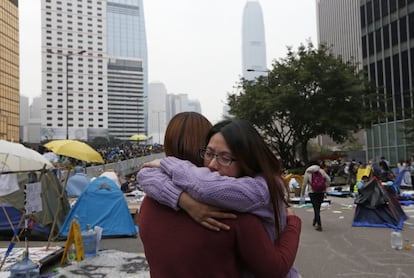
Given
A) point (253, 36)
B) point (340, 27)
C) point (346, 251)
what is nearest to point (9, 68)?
point (340, 27)

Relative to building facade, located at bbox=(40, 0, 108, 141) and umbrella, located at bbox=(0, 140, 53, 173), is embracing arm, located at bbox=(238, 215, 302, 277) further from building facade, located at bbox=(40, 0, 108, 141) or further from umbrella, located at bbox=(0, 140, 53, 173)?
building facade, located at bbox=(40, 0, 108, 141)

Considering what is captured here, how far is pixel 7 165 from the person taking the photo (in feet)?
19.9

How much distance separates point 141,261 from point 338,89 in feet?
68.7

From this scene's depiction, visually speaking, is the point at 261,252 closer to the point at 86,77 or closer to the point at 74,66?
the point at 86,77

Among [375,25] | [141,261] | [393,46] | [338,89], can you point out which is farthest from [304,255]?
[375,25]

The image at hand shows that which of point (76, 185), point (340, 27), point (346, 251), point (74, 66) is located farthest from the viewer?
point (74, 66)

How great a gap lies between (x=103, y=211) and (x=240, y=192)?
8.28 metres

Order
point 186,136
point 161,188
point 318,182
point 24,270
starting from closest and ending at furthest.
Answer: point 161,188
point 186,136
point 24,270
point 318,182

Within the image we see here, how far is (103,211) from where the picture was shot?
9.16 metres

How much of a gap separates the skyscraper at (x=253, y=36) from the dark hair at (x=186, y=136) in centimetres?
10880

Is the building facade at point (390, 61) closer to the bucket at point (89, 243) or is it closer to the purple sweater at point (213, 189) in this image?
the bucket at point (89, 243)

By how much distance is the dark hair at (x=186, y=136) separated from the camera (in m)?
1.81

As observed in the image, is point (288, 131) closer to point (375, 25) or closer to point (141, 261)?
point (375, 25)

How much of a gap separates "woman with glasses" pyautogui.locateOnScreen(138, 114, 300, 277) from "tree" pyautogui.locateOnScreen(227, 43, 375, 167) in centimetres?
2217
